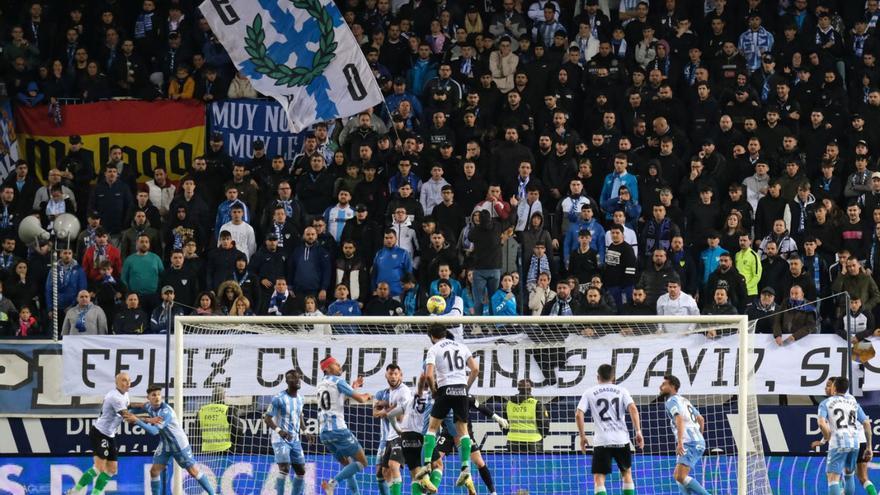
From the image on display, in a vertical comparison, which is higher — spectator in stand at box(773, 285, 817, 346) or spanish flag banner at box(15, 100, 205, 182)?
spanish flag banner at box(15, 100, 205, 182)

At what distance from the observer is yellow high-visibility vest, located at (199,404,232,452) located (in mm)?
22562

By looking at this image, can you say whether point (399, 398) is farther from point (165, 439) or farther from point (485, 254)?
point (485, 254)

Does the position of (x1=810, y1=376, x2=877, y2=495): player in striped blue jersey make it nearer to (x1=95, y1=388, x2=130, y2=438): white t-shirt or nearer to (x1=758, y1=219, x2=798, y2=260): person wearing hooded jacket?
(x1=758, y1=219, x2=798, y2=260): person wearing hooded jacket

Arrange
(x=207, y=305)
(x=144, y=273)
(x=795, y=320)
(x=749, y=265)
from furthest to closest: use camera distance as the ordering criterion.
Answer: (x=144, y=273)
(x=749, y=265)
(x=207, y=305)
(x=795, y=320)

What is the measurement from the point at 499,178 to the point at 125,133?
669cm

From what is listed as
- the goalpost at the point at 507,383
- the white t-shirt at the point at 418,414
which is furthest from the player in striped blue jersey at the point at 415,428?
the goalpost at the point at 507,383

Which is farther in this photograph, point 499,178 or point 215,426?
point 499,178

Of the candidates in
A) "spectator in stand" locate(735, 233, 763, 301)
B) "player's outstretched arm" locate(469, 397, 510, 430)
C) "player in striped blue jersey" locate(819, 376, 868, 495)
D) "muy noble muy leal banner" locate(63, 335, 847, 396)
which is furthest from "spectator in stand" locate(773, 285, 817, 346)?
"player's outstretched arm" locate(469, 397, 510, 430)

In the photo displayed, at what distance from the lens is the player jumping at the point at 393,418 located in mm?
20375

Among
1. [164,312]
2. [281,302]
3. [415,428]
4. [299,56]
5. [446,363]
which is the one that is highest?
[299,56]

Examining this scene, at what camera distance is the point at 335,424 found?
68.7ft

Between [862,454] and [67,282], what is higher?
[67,282]

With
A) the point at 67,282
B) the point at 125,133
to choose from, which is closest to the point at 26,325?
the point at 67,282

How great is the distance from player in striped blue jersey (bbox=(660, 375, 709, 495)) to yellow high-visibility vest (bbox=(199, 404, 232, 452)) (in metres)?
5.85
